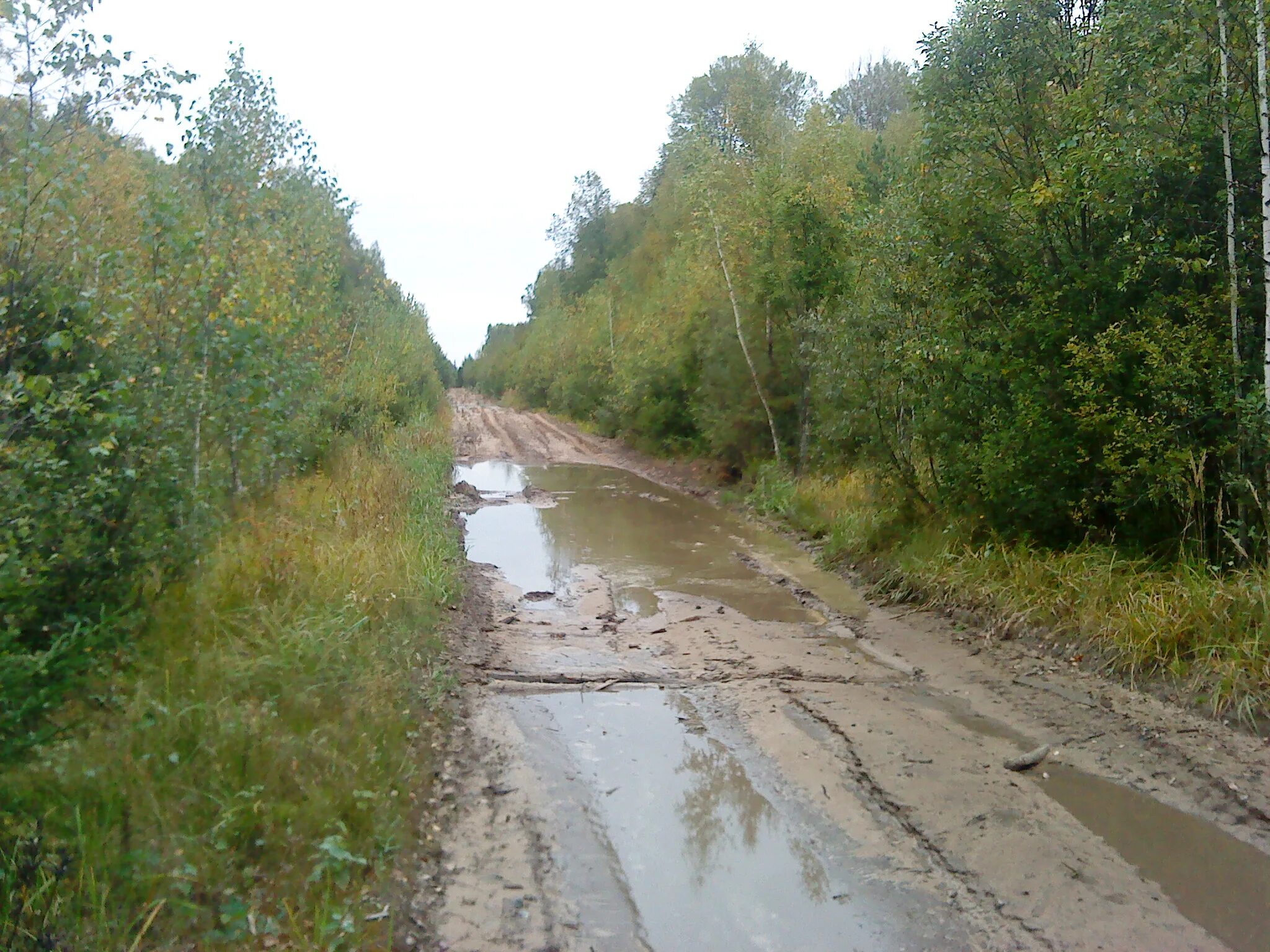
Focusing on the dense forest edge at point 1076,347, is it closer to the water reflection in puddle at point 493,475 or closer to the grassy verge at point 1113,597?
the grassy verge at point 1113,597

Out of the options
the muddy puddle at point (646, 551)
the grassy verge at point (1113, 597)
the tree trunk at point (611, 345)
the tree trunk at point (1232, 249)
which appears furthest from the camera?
the tree trunk at point (611, 345)

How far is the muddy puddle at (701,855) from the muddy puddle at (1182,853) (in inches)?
49.9

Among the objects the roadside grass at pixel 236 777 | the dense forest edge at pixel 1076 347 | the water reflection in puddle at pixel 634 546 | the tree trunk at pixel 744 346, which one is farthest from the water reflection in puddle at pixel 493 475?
the roadside grass at pixel 236 777

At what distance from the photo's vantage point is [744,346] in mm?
20609

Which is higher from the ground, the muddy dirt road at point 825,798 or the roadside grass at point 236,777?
the roadside grass at point 236,777

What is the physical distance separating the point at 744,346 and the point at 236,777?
16822 millimetres

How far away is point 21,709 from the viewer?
4.19m

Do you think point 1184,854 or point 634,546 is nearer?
point 1184,854

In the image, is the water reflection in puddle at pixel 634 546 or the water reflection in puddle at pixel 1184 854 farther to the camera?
the water reflection in puddle at pixel 634 546

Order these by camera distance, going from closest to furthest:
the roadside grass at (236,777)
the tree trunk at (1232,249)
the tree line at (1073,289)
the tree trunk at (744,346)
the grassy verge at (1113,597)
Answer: the roadside grass at (236,777) → the grassy verge at (1113,597) → the tree trunk at (1232,249) → the tree line at (1073,289) → the tree trunk at (744,346)

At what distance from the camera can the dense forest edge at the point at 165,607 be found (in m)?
4.20

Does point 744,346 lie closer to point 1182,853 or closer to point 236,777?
point 1182,853

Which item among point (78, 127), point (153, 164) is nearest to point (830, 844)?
point (78, 127)

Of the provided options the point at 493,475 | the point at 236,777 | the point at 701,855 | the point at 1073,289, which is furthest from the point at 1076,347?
the point at 493,475
